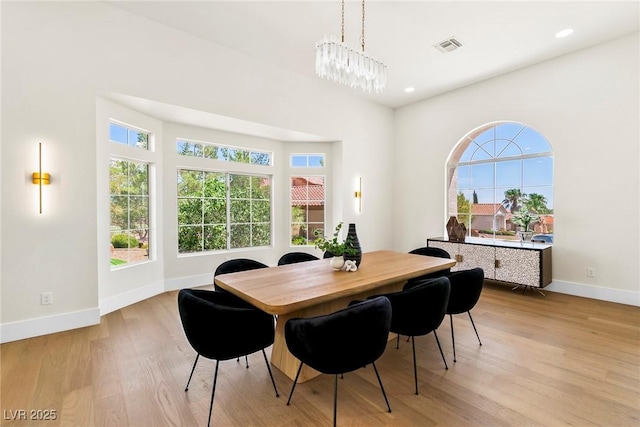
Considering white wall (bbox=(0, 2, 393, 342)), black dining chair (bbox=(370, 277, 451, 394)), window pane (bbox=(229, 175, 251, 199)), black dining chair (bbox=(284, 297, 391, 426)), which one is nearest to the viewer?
black dining chair (bbox=(284, 297, 391, 426))

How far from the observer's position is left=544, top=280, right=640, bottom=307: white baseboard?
374cm

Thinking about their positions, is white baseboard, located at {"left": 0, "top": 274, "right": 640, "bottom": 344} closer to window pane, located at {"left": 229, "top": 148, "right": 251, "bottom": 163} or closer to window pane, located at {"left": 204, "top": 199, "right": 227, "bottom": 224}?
window pane, located at {"left": 204, "top": 199, "right": 227, "bottom": 224}

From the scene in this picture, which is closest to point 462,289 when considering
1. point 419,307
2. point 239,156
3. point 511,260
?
point 419,307

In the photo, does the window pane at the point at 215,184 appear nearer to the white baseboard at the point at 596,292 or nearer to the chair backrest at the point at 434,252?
the chair backrest at the point at 434,252

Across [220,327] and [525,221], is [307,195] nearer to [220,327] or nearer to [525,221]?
[525,221]

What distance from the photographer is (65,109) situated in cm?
304

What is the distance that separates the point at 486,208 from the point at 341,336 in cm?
466

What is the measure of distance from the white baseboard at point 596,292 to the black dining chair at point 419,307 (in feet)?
11.2

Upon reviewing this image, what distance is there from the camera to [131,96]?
3.37m

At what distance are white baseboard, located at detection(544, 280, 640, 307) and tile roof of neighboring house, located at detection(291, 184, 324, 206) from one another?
158 inches

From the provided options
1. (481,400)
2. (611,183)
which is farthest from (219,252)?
(611,183)

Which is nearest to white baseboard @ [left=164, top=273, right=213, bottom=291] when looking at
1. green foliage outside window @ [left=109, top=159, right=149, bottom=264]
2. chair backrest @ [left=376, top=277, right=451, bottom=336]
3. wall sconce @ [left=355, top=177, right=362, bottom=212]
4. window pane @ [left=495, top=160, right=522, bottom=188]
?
green foliage outside window @ [left=109, top=159, right=149, bottom=264]

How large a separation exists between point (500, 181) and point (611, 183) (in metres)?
1.38

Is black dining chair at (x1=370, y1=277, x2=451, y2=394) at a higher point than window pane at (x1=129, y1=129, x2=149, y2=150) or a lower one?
lower
